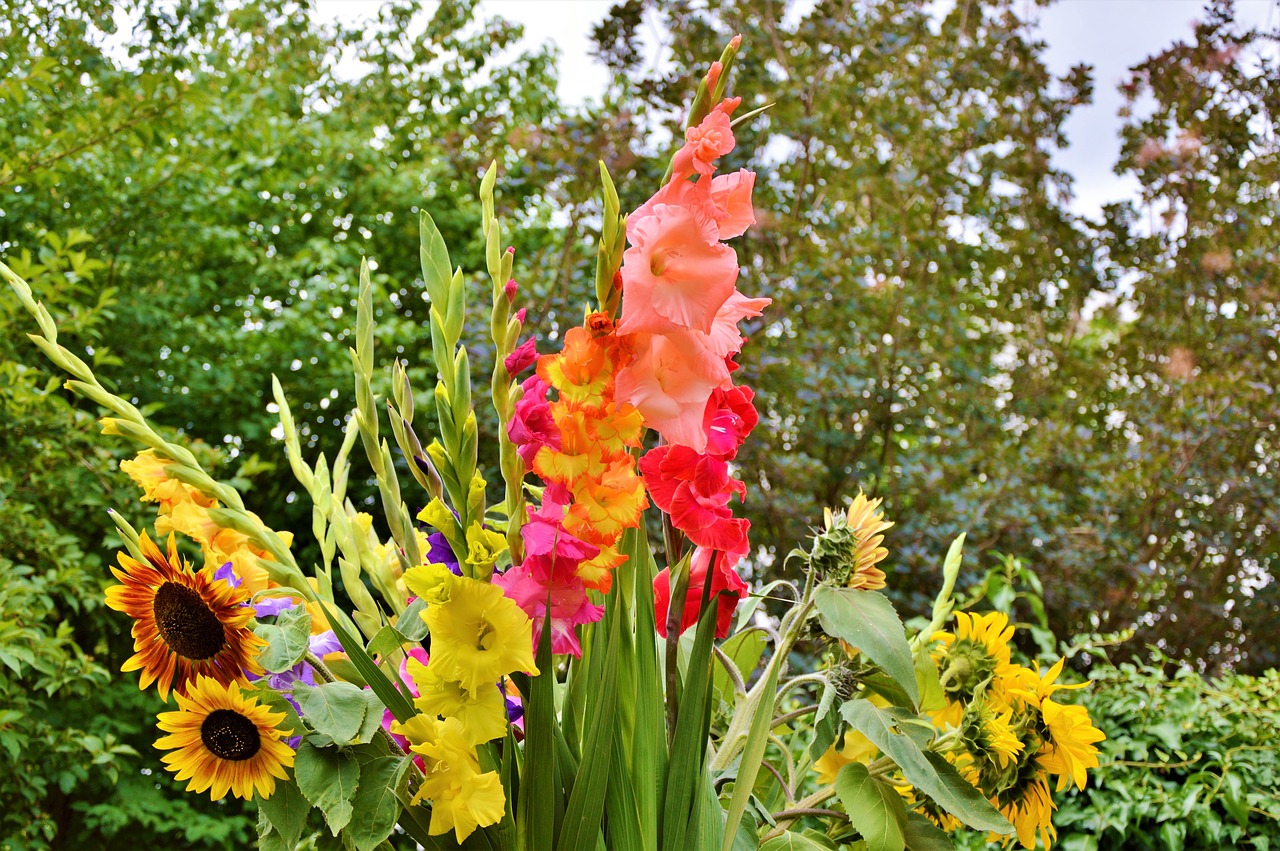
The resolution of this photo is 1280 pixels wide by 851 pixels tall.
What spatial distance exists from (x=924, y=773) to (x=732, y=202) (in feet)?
1.30

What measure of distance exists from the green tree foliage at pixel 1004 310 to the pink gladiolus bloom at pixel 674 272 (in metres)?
2.46

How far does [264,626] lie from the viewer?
1.92 feet

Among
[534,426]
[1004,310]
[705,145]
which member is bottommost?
[534,426]

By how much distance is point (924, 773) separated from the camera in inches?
26.3

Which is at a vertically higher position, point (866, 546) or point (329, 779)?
point (866, 546)

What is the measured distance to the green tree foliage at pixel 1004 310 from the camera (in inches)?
128

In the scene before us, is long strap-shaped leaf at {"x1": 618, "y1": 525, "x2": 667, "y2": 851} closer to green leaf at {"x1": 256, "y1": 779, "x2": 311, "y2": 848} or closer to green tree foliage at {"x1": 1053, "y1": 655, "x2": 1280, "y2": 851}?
green leaf at {"x1": 256, "y1": 779, "x2": 311, "y2": 848}

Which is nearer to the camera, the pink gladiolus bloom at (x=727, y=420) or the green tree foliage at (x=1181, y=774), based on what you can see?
the pink gladiolus bloom at (x=727, y=420)

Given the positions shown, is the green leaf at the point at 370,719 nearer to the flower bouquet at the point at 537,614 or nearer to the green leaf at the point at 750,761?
the flower bouquet at the point at 537,614

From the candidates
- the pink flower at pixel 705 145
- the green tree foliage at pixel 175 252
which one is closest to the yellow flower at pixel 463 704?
the pink flower at pixel 705 145

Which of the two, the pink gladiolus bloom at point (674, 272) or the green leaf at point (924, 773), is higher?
the pink gladiolus bloom at point (674, 272)

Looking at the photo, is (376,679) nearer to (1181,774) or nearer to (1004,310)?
(1181,774)

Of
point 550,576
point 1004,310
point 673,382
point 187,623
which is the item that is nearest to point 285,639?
point 187,623

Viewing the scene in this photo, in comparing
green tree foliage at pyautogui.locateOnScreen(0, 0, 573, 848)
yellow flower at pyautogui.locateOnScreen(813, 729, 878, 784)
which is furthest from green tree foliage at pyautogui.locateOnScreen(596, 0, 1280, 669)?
Answer: yellow flower at pyautogui.locateOnScreen(813, 729, 878, 784)
